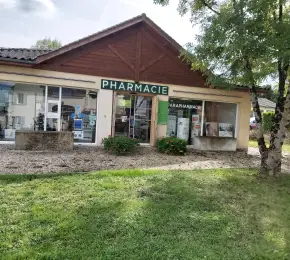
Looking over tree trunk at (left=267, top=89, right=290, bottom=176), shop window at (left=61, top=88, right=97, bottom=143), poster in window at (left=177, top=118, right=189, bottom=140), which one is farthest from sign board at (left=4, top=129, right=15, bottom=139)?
tree trunk at (left=267, top=89, right=290, bottom=176)

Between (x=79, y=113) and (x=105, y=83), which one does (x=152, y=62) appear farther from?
(x=79, y=113)

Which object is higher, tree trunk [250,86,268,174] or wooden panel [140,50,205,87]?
wooden panel [140,50,205,87]

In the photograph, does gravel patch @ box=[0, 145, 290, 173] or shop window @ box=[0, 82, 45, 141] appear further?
shop window @ box=[0, 82, 45, 141]

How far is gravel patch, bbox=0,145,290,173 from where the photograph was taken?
8.16 metres

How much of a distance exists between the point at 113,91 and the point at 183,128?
3902mm

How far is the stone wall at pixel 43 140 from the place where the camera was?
10609 millimetres

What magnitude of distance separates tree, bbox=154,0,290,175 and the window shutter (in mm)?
4321

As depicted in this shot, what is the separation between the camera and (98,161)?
9.50 meters

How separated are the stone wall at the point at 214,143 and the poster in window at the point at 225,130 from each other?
0.92 m

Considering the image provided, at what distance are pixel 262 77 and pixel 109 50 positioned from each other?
6.81 metres

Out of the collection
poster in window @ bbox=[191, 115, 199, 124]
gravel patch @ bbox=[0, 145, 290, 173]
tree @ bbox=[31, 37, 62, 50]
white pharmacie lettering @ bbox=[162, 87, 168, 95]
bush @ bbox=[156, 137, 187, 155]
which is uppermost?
tree @ bbox=[31, 37, 62, 50]

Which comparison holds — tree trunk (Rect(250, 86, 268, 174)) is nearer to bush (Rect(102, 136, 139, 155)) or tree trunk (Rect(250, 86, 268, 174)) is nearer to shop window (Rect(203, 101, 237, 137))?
bush (Rect(102, 136, 139, 155))

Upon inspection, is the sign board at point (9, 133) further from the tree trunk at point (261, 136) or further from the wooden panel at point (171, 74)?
the tree trunk at point (261, 136)

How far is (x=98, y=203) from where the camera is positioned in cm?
539
